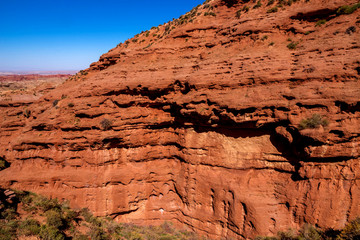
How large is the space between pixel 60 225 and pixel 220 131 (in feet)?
36.8

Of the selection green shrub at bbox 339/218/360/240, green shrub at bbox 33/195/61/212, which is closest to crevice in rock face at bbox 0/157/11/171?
green shrub at bbox 33/195/61/212

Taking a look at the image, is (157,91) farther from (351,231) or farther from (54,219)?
(351,231)

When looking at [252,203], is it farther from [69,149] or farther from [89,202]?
[69,149]

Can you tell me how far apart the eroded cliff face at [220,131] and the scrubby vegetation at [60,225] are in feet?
2.36

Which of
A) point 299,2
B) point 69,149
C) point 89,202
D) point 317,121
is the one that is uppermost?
point 299,2

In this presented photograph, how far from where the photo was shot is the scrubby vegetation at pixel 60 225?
955cm

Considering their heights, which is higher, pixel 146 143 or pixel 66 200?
pixel 146 143

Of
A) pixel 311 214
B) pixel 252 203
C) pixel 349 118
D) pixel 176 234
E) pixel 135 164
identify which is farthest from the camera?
pixel 135 164

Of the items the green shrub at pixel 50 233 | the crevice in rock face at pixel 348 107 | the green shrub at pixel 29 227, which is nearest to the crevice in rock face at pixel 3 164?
the green shrub at pixel 29 227

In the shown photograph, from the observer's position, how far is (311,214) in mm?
9922

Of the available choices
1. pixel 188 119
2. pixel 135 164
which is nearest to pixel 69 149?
pixel 135 164

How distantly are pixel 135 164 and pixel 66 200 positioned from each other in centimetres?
529

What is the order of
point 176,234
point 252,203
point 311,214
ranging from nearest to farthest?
point 311,214
point 252,203
point 176,234

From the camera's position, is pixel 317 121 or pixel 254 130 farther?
pixel 254 130
